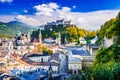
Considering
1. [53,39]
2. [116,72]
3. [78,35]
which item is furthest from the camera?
[53,39]

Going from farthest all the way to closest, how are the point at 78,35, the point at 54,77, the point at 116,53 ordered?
the point at 78,35, the point at 54,77, the point at 116,53

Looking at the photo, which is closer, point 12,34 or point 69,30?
point 69,30

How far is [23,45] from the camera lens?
44438 millimetres

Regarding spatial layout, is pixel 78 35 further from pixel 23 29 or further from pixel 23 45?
pixel 23 29

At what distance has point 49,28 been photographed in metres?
53.8

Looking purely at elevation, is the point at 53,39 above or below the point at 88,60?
above

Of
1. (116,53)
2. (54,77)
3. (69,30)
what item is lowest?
(54,77)

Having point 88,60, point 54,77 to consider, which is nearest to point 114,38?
point 54,77

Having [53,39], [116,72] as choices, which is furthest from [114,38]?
→ [53,39]

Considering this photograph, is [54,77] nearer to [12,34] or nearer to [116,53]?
[116,53]

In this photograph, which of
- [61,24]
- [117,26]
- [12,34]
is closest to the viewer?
[117,26]

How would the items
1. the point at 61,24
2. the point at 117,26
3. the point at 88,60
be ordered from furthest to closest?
the point at 61,24
the point at 88,60
the point at 117,26

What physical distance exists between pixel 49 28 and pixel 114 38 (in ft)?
150

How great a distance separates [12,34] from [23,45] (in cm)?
1745
